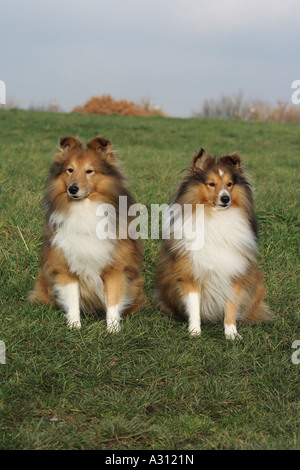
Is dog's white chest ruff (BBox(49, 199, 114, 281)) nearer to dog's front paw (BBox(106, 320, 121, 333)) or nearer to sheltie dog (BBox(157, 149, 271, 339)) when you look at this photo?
dog's front paw (BBox(106, 320, 121, 333))

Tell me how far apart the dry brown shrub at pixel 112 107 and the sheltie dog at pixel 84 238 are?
81.9 ft

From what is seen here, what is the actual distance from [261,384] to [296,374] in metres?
0.34

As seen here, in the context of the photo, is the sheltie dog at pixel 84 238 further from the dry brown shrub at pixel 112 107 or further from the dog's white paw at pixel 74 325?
the dry brown shrub at pixel 112 107

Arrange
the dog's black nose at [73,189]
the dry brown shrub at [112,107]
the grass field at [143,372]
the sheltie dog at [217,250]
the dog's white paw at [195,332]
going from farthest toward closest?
the dry brown shrub at [112,107] → the dog's white paw at [195,332] → the sheltie dog at [217,250] → the dog's black nose at [73,189] → the grass field at [143,372]

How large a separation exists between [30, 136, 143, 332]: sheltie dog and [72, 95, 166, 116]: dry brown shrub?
24968mm

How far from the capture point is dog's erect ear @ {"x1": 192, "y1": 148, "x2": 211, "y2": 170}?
4.59 metres

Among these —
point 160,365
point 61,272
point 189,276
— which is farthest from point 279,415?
point 61,272

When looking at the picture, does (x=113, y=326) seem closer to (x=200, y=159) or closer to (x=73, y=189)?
(x=73, y=189)

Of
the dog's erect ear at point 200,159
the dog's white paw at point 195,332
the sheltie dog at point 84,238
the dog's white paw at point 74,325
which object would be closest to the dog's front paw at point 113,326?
the sheltie dog at point 84,238

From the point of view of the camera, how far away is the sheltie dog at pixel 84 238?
449 centimetres

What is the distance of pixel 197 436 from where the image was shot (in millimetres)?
3412

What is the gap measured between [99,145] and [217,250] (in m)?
1.34

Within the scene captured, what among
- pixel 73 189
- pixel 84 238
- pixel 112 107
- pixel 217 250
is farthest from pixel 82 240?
pixel 112 107
